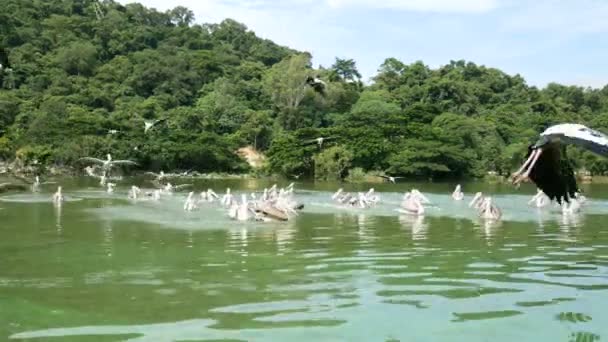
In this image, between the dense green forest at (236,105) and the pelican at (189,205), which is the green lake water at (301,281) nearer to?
the pelican at (189,205)

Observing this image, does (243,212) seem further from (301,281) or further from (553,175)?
(553,175)

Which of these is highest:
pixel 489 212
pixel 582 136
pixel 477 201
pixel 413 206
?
pixel 582 136

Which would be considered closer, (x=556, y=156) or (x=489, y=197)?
(x=556, y=156)

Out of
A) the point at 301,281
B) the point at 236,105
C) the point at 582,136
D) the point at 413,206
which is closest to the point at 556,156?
the point at 582,136

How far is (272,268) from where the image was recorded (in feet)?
38.7

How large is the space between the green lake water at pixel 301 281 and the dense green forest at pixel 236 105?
28666 mm

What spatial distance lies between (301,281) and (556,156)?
4.22 m

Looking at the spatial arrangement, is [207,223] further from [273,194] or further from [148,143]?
[148,143]

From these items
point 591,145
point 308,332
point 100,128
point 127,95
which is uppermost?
point 127,95

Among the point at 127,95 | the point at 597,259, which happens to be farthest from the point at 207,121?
the point at 597,259

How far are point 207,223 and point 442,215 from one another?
7.78 metres

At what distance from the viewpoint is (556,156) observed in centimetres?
788

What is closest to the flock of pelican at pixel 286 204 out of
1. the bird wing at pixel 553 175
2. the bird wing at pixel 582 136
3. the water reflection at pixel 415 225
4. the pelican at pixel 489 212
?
the pelican at pixel 489 212

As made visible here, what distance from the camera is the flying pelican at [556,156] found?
650 cm
